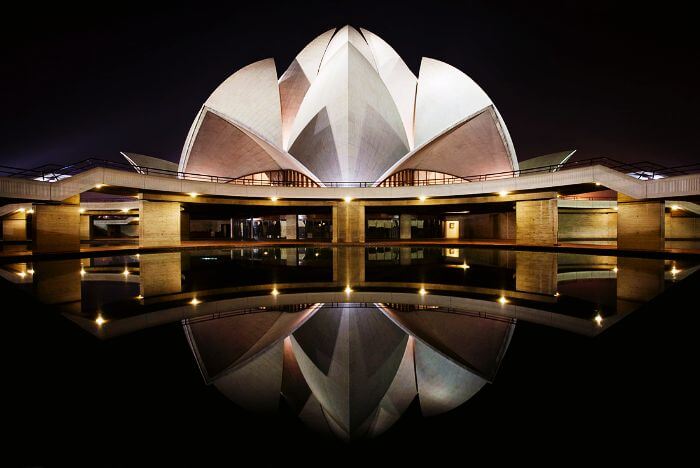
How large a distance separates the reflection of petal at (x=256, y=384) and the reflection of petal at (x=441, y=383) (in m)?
1.33

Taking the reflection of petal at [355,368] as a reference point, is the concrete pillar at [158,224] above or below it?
above

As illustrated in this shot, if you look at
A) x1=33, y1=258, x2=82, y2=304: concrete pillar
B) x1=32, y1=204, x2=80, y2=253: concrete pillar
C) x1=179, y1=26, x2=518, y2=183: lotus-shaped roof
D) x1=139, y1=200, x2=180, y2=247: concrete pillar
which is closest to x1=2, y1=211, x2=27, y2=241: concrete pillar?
x1=179, y1=26, x2=518, y2=183: lotus-shaped roof

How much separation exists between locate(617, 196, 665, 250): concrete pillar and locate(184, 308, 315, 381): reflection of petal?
20.1 meters

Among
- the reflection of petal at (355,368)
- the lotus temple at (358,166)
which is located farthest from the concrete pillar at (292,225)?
the reflection of petal at (355,368)

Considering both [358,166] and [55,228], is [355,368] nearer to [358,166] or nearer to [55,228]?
[55,228]

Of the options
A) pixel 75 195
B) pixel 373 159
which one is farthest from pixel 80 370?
pixel 373 159

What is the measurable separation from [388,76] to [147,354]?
3727 cm

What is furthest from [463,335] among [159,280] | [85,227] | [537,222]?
[85,227]

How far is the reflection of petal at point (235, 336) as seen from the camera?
3572mm

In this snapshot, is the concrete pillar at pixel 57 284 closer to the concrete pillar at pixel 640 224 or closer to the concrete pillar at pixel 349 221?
the concrete pillar at pixel 349 221

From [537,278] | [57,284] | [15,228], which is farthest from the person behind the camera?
[15,228]

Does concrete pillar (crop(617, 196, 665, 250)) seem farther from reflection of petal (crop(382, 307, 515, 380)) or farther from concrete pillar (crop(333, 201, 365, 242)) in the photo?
reflection of petal (crop(382, 307, 515, 380))

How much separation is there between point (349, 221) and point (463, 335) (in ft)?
67.6

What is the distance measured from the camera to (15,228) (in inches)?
1283
